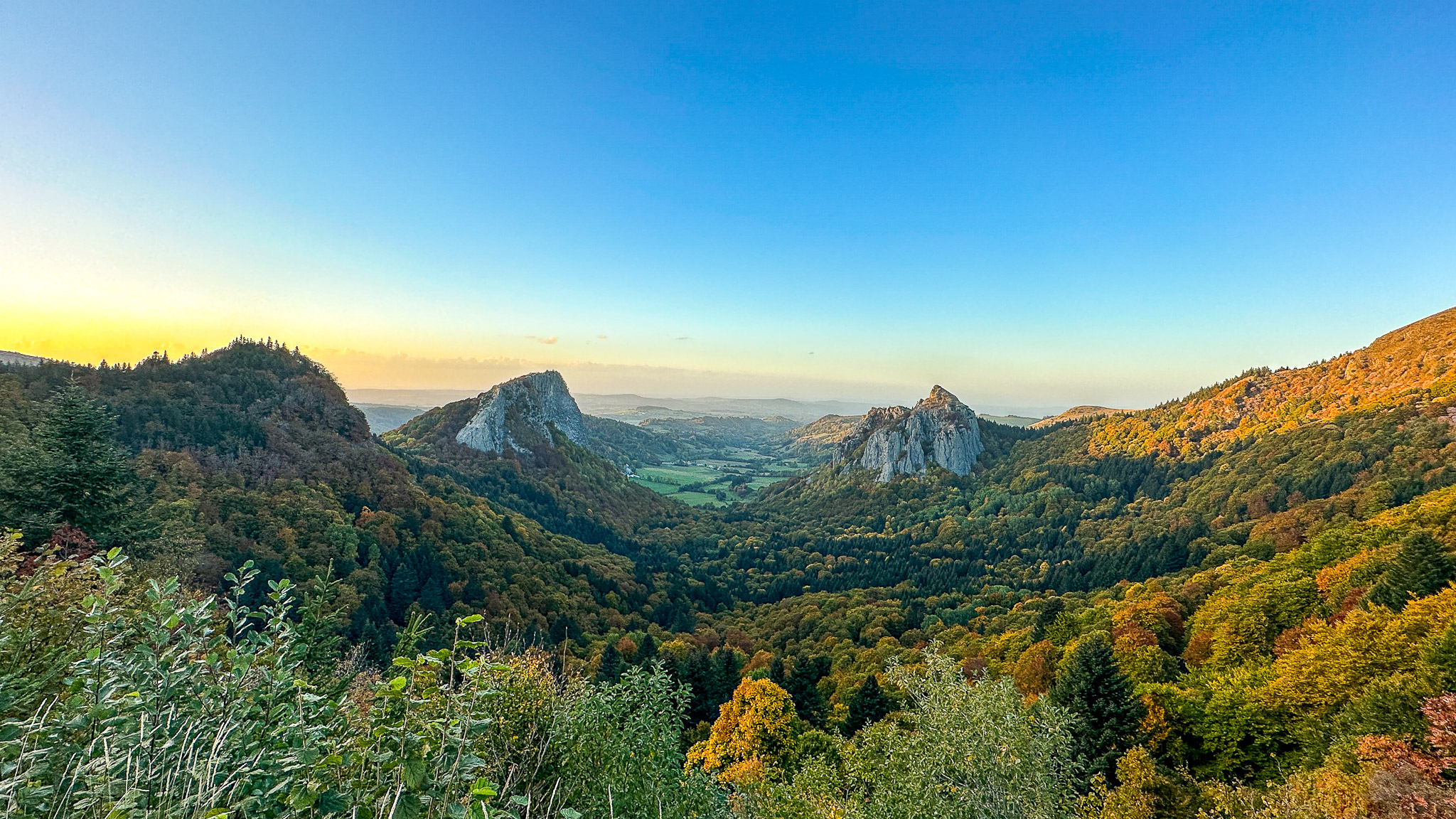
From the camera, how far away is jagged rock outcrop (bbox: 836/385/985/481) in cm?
16438

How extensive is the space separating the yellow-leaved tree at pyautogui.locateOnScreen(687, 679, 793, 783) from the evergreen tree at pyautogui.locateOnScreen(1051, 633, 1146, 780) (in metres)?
14.6

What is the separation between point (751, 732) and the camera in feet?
93.4

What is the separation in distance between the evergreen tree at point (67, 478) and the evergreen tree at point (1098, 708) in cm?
3998

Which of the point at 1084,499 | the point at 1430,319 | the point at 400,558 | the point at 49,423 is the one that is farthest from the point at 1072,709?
the point at 1430,319

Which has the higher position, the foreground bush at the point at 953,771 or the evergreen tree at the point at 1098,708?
the foreground bush at the point at 953,771

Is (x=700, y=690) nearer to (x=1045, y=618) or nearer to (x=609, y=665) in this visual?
(x=609, y=665)

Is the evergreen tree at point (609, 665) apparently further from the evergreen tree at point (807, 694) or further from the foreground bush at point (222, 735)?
the foreground bush at point (222, 735)

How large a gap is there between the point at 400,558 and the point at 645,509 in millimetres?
94001

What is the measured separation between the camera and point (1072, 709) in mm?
23312

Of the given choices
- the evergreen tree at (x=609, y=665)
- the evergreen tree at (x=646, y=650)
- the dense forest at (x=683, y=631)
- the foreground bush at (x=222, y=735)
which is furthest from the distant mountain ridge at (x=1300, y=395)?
the foreground bush at (x=222, y=735)

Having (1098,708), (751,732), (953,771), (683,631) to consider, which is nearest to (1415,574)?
(1098,708)

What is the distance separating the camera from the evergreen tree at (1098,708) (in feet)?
72.7

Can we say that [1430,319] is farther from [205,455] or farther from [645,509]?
[205,455]

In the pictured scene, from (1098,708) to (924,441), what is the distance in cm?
15751
